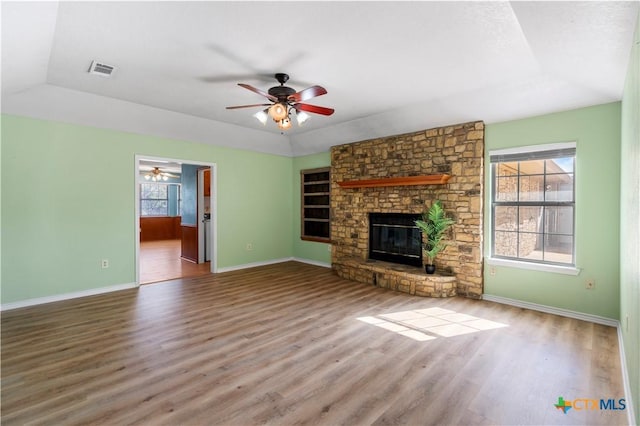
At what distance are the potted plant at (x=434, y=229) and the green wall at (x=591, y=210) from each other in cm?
118

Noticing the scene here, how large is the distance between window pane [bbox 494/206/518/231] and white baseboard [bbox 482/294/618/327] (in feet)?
3.25

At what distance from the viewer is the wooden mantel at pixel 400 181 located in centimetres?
452

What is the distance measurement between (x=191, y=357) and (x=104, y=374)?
25.2 inches

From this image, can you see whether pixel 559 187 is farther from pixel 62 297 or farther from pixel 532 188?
pixel 62 297

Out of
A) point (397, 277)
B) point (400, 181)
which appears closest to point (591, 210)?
point (400, 181)

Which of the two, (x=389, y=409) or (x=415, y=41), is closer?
A: (x=389, y=409)

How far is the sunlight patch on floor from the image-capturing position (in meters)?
3.21

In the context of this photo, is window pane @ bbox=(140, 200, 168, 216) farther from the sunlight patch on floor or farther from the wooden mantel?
the sunlight patch on floor

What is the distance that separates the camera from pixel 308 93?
3025mm

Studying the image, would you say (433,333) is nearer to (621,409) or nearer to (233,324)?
(621,409)

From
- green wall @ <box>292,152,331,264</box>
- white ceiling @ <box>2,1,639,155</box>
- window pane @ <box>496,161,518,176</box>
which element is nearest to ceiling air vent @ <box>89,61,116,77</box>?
white ceiling @ <box>2,1,639,155</box>

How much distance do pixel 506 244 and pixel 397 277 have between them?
162 cm

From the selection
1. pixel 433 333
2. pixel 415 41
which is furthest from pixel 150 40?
pixel 433 333

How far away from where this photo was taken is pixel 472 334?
125 inches
